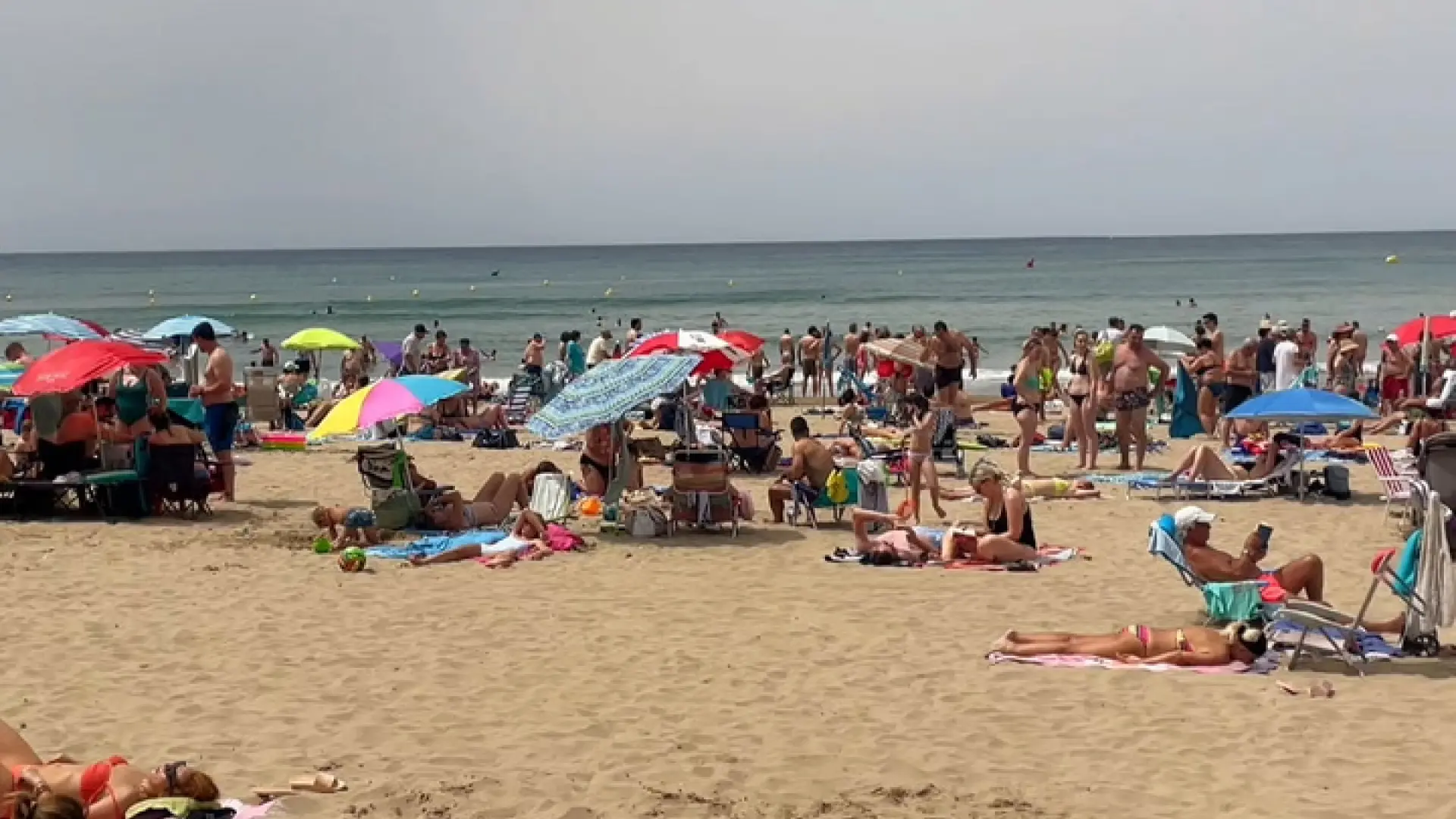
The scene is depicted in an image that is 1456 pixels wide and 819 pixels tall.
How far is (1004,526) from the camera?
30.7 ft

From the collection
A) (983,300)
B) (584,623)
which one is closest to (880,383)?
(584,623)

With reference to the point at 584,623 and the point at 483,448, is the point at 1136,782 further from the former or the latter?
the point at 483,448

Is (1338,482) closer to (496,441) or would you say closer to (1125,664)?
(1125,664)

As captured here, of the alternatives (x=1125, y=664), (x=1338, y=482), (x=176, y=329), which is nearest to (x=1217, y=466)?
(x=1338, y=482)

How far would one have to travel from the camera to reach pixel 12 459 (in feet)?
38.8

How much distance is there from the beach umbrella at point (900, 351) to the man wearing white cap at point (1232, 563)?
31.3ft

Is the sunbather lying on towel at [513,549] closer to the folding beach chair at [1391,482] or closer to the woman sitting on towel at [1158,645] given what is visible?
the woman sitting on towel at [1158,645]

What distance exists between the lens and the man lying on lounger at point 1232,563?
760 cm

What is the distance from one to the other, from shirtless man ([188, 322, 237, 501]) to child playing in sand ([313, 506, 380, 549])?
2.08 meters

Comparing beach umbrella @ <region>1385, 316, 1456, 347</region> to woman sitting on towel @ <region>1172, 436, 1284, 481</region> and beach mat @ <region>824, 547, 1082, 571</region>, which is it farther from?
beach mat @ <region>824, 547, 1082, 571</region>

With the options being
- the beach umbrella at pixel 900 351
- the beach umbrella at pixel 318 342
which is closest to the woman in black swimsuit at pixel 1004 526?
the beach umbrella at pixel 900 351

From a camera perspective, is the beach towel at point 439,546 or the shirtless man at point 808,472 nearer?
the beach towel at point 439,546

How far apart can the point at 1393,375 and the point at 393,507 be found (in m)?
12.2

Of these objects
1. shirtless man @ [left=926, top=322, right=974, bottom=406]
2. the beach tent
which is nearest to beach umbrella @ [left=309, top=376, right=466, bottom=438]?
shirtless man @ [left=926, top=322, right=974, bottom=406]
